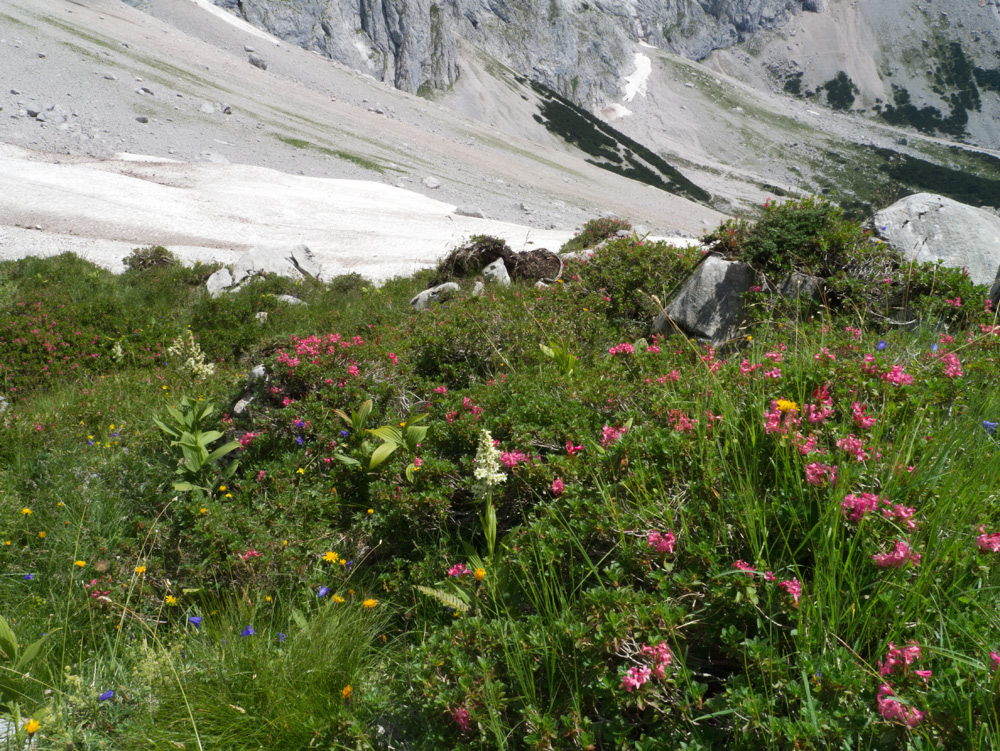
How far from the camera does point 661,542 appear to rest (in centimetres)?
232

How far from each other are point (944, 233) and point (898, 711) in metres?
8.14

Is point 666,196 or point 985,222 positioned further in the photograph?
point 666,196

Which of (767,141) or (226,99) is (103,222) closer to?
(226,99)

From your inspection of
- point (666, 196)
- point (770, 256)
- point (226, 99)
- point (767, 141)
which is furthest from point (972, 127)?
point (770, 256)

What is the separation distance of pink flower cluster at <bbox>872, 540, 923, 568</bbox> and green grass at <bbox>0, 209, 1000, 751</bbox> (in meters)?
0.03

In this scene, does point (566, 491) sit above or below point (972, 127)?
below

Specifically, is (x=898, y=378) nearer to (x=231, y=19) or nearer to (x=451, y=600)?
(x=451, y=600)

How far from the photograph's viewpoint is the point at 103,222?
20172 millimetres

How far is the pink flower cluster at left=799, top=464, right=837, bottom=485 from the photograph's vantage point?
2.28 meters

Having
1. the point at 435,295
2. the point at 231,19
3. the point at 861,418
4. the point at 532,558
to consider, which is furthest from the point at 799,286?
the point at 231,19

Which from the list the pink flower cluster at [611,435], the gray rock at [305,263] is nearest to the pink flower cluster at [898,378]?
the pink flower cluster at [611,435]

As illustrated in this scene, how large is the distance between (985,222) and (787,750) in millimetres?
8855

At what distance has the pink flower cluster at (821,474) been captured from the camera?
7.47ft

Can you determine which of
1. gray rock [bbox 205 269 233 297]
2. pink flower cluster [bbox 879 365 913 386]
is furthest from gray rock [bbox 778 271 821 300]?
gray rock [bbox 205 269 233 297]
